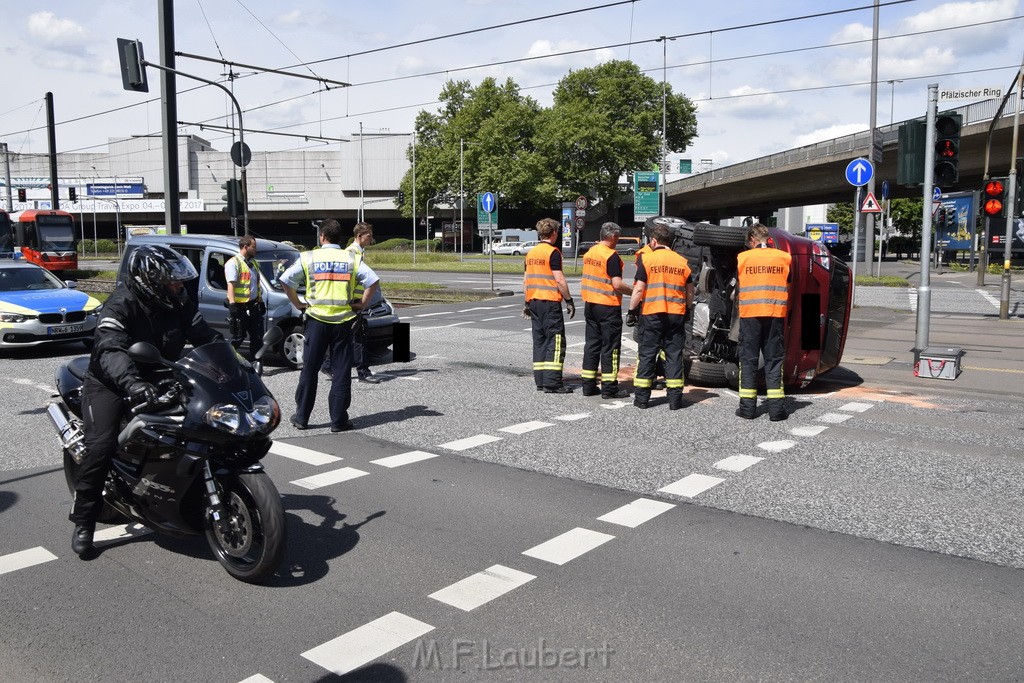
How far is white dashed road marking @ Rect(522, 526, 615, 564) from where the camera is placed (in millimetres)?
4656

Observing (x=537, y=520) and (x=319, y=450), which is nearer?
(x=537, y=520)

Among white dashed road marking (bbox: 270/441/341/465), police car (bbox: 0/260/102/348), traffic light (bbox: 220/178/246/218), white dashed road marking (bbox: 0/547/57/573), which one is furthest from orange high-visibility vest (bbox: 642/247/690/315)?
traffic light (bbox: 220/178/246/218)

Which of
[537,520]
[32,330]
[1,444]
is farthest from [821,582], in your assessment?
[32,330]

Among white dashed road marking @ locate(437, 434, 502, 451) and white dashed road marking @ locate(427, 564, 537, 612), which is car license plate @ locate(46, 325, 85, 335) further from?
white dashed road marking @ locate(427, 564, 537, 612)

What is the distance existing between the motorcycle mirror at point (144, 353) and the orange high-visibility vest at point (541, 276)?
19.3ft

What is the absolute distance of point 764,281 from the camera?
823 cm

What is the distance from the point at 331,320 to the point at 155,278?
332 centimetres

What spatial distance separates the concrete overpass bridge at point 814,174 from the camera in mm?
35719

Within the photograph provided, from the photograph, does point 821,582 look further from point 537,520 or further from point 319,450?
point 319,450

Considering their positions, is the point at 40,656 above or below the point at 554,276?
below

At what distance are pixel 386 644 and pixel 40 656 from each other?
139 cm

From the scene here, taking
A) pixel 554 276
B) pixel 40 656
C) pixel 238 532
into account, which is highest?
pixel 554 276

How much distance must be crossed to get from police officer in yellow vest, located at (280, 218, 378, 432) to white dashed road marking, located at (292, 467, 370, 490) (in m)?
1.36

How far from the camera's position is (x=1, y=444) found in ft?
24.2
